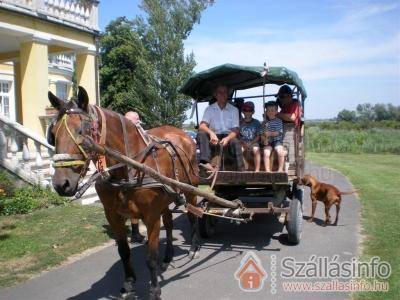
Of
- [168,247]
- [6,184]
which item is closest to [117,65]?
[6,184]

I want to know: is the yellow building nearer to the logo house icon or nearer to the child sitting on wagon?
the child sitting on wagon

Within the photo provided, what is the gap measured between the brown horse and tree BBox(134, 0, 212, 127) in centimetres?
1588

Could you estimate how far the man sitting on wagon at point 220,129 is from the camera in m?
6.75

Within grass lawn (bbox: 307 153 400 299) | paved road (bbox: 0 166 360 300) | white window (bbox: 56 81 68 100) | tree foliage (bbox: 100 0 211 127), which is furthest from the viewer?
white window (bbox: 56 81 68 100)

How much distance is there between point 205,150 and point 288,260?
6.90 feet

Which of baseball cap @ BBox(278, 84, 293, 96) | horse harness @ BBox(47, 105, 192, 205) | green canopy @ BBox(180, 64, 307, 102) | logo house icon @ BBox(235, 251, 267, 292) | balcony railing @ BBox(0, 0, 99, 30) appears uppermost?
balcony railing @ BBox(0, 0, 99, 30)

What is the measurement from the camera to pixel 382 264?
581 centimetres

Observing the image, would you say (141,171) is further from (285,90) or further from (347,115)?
(347,115)

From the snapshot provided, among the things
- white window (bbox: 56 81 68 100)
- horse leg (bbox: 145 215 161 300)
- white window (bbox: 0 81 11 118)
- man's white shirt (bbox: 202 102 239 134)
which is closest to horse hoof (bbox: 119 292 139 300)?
horse leg (bbox: 145 215 161 300)

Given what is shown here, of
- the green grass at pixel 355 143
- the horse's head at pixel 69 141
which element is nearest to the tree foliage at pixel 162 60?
the green grass at pixel 355 143

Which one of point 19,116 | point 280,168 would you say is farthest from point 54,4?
point 280,168

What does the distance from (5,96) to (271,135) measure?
15.2 m

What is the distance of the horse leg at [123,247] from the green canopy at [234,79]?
3.14 metres

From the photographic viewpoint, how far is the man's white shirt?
7.02 meters
